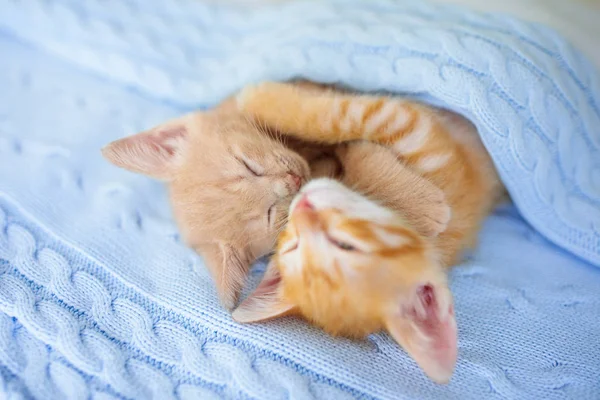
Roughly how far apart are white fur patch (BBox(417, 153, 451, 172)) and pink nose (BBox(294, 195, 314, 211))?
304mm

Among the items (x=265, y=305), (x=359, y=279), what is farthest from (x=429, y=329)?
(x=265, y=305)

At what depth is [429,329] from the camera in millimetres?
886

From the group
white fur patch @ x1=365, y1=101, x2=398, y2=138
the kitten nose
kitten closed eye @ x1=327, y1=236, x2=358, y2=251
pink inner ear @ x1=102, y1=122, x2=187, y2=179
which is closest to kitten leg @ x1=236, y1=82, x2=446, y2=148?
white fur patch @ x1=365, y1=101, x2=398, y2=138

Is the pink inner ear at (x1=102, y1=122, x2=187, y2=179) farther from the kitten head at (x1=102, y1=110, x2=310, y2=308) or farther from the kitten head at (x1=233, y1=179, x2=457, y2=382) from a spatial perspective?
the kitten head at (x1=233, y1=179, x2=457, y2=382)

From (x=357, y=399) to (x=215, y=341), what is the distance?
268mm

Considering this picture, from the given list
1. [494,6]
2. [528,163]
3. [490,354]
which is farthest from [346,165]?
[494,6]

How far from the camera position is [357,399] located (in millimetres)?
854

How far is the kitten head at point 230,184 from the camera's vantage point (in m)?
1.13

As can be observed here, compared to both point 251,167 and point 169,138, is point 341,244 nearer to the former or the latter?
point 251,167

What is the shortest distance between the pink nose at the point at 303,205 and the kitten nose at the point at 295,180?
0.14 metres

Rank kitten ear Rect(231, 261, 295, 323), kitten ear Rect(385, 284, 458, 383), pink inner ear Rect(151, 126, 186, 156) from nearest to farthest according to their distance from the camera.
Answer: kitten ear Rect(385, 284, 458, 383) → kitten ear Rect(231, 261, 295, 323) → pink inner ear Rect(151, 126, 186, 156)

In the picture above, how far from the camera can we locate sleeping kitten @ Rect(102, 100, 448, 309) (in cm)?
110

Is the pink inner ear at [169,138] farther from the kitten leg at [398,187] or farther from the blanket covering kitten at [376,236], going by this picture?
the kitten leg at [398,187]

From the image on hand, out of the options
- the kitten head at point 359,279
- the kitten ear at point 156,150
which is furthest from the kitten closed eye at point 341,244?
the kitten ear at point 156,150
